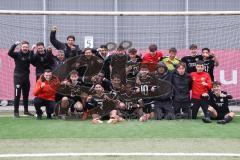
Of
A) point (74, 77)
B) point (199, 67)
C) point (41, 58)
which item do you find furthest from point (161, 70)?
point (41, 58)

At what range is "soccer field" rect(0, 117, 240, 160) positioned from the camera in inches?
257

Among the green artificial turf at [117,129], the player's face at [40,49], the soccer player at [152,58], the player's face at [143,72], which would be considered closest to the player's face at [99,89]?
the green artificial turf at [117,129]

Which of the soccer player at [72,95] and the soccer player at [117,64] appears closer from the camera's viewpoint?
the soccer player at [72,95]

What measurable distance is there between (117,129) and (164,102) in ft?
6.49

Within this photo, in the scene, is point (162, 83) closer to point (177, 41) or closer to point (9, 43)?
point (177, 41)

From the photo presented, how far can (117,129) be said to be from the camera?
8711mm

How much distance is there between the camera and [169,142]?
7484 mm

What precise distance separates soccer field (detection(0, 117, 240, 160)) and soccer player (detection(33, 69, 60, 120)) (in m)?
0.47

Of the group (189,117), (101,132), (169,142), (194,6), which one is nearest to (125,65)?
(189,117)

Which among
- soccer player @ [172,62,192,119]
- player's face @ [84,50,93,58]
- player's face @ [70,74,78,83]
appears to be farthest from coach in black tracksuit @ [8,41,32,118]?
soccer player @ [172,62,192,119]

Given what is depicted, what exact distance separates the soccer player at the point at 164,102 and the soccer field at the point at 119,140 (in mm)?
493

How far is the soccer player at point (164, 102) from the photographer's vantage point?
33.6ft

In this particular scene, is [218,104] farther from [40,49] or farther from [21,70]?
[21,70]

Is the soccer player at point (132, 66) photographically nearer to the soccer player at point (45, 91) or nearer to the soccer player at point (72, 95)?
the soccer player at point (72, 95)
